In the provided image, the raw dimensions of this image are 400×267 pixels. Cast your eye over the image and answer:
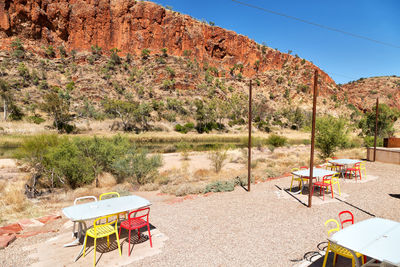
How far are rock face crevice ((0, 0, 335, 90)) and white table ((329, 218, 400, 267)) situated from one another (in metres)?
82.7

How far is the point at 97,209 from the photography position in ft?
15.2

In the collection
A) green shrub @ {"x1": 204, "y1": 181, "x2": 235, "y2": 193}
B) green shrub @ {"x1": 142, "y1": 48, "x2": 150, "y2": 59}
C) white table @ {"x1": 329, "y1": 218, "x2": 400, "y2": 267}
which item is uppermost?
green shrub @ {"x1": 142, "y1": 48, "x2": 150, "y2": 59}

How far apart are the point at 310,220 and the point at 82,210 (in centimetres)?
517

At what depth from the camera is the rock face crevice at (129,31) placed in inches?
2719

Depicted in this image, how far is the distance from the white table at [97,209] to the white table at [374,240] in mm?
3485

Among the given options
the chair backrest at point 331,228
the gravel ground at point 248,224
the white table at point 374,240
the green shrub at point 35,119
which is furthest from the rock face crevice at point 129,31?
the white table at point 374,240

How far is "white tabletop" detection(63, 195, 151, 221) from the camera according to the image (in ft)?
13.9

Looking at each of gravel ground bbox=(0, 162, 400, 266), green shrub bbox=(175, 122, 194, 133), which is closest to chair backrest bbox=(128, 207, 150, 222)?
gravel ground bbox=(0, 162, 400, 266)

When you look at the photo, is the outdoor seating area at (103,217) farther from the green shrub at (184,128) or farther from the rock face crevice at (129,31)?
the rock face crevice at (129,31)

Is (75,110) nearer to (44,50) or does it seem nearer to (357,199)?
(44,50)

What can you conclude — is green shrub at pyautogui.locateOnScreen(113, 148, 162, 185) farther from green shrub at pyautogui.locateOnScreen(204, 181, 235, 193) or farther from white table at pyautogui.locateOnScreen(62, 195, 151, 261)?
white table at pyautogui.locateOnScreen(62, 195, 151, 261)

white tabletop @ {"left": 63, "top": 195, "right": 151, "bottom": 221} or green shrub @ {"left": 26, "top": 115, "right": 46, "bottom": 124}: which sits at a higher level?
green shrub @ {"left": 26, "top": 115, "right": 46, "bottom": 124}

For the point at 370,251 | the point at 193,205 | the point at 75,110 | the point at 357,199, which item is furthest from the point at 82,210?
the point at 75,110

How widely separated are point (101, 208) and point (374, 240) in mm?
4426
